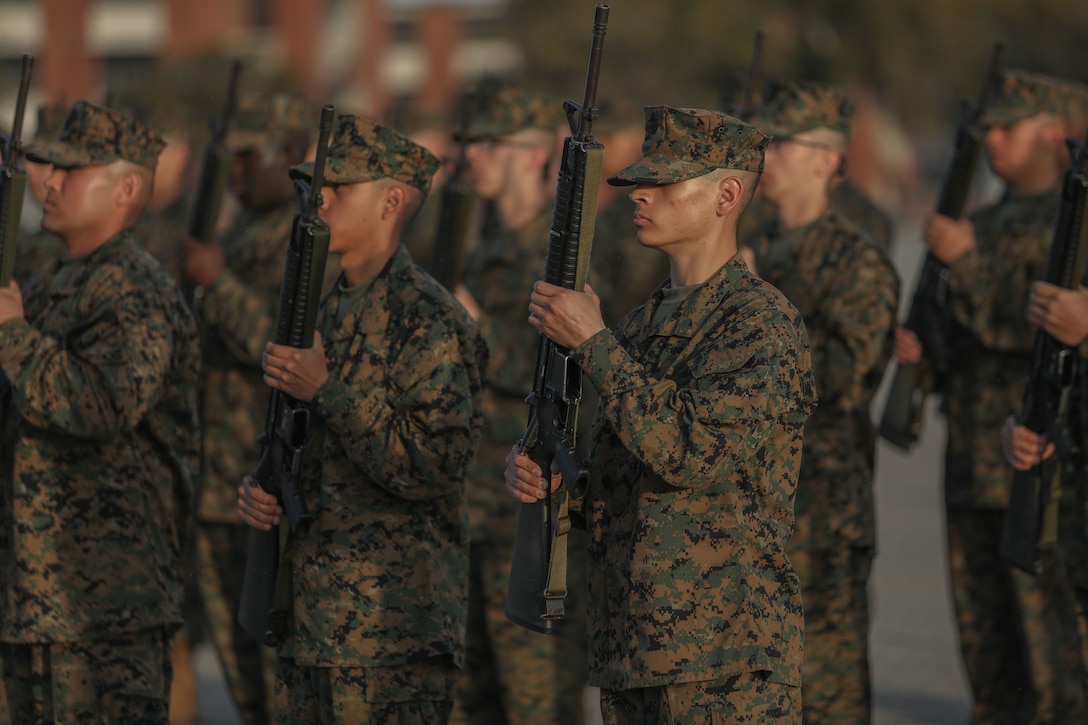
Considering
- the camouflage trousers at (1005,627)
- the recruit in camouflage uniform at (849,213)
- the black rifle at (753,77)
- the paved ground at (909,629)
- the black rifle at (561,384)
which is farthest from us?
the recruit in camouflage uniform at (849,213)

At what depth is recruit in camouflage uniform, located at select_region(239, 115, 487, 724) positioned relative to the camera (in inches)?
198

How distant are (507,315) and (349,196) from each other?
2030mm

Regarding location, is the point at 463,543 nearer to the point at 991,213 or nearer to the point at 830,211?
the point at 830,211

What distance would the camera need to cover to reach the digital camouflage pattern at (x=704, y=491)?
14.0ft

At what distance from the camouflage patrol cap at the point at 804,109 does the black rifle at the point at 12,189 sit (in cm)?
277

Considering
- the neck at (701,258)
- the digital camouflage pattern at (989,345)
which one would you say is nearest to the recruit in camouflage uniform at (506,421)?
the digital camouflage pattern at (989,345)

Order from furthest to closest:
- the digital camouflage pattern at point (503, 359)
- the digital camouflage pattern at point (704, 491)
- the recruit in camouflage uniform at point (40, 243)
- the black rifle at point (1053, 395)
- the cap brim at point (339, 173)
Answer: the recruit in camouflage uniform at point (40, 243) → the digital camouflage pattern at point (503, 359) → the black rifle at point (1053, 395) → the cap brim at point (339, 173) → the digital camouflage pattern at point (704, 491)

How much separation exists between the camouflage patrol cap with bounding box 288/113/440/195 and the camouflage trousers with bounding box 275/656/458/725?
1.39 metres

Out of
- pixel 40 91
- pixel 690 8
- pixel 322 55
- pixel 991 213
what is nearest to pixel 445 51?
pixel 322 55

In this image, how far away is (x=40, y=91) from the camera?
146 feet

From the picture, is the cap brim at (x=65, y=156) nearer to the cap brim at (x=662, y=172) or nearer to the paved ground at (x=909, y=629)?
the cap brim at (x=662, y=172)

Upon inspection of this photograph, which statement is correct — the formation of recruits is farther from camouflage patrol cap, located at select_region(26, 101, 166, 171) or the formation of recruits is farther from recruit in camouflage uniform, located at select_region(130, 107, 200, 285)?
recruit in camouflage uniform, located at select_region(130, 107, 200, 285)

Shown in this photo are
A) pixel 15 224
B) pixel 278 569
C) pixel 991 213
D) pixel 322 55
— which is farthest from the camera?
pixel 322 55

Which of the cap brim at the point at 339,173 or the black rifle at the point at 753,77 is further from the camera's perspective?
the black rifle at the point at 753,77
